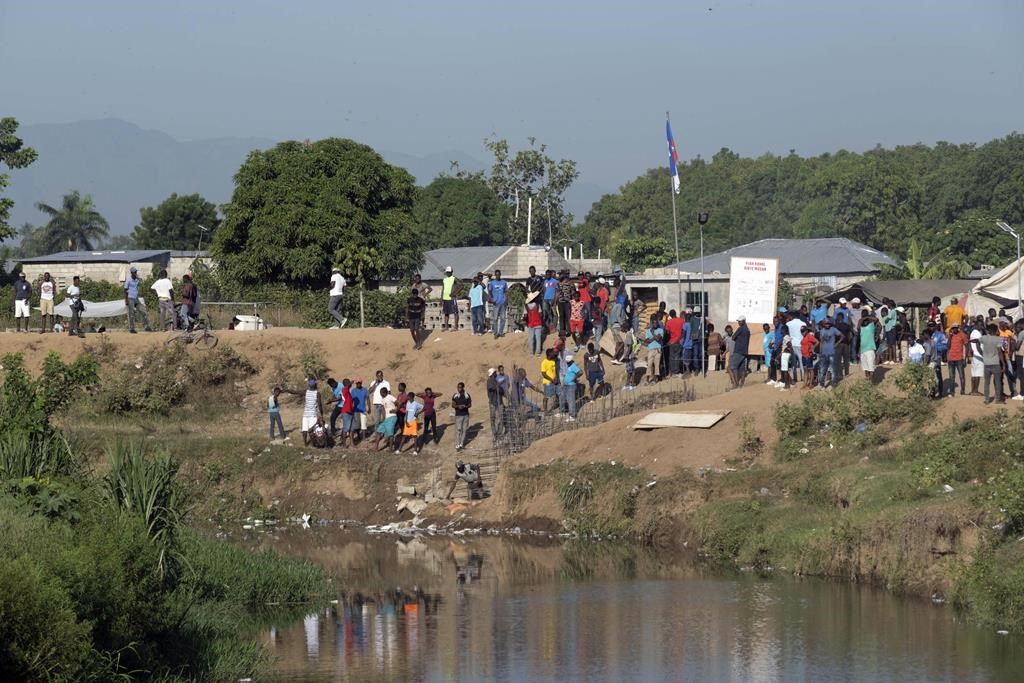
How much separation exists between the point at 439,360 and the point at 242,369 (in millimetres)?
5271

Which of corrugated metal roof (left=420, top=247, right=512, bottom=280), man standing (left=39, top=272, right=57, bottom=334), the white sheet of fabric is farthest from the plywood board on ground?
corrugated metal roof (left=420, top=247, right=512, bottom=280)

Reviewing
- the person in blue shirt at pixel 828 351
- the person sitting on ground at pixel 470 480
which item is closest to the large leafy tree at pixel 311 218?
the person sitting on ground at pixel 470 480

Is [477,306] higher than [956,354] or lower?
higher

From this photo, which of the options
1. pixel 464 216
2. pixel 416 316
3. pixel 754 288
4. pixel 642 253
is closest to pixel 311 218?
pixel 416 316

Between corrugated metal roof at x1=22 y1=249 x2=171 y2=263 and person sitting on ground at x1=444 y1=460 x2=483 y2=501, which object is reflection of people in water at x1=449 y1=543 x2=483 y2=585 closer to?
person sitting on ground at x1=444 y1=460 x2=483 y2=501

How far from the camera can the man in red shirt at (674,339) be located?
1351 inches

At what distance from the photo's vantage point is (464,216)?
9188cm

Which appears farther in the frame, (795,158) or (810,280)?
(795,158)

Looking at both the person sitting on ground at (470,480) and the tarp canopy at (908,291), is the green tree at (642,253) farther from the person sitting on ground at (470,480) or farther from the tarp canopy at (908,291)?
the person sitting on ground at (470,480)

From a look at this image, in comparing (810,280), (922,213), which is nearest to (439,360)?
(810,280)

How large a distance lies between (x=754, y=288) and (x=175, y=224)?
6774 cm

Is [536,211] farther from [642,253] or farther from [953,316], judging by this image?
[953,316]

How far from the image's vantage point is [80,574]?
15.6 meters

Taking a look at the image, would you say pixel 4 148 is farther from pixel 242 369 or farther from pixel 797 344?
pixel 797 344
